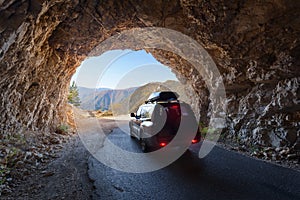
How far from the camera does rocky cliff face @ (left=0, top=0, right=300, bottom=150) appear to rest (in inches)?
248

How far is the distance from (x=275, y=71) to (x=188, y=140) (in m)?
4.35

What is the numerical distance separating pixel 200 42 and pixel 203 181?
23.9 ft

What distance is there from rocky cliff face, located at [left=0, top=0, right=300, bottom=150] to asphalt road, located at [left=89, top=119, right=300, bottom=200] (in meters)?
2.55

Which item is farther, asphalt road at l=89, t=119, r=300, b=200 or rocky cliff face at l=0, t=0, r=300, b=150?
rocky cliff face at l=0, t=0, r=300, b=150

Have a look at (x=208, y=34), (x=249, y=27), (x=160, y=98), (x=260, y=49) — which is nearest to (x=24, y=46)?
(x=160, y=98)

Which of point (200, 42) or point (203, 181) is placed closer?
point (203, 181)

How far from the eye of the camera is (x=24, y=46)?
6230 millimetres

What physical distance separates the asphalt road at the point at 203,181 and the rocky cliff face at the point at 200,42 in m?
2.55

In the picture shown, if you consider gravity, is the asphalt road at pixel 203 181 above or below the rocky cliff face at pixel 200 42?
below

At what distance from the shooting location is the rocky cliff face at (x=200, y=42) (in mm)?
6305

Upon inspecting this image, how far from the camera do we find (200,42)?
9.94m

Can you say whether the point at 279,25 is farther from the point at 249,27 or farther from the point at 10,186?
the point at 10,186

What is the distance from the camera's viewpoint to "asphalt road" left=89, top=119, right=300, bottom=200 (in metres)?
3.90

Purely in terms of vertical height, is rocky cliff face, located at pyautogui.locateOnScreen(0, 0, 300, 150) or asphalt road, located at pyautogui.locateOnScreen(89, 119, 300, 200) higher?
rocky cliff face, located at pyautogui.locateOnScreen(0, 0, 300, 150)
